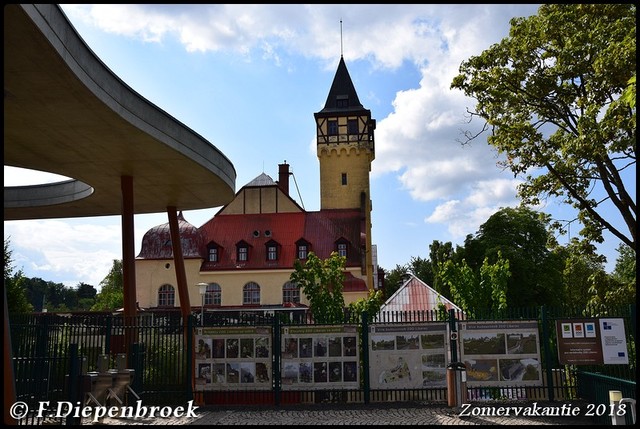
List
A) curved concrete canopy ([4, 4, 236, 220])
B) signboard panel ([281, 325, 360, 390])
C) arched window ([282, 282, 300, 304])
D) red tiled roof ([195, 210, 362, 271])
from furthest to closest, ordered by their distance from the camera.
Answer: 1. red tiled roof ([195, 210, 362, 271])
2. arched window ([282, 282, 300, 304])
3. signboard panel ([281, 325, 360, 390])
4. curved concrete canopy ([4, 4, 236, 220])

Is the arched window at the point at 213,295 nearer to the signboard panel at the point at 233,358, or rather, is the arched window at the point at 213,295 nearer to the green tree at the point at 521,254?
the green tree at the point at 521,254

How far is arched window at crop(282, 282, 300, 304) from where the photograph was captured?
48.1 meters

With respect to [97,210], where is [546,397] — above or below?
below

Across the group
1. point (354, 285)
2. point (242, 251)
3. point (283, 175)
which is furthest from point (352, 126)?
point (354, 285)

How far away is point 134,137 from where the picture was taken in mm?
15641

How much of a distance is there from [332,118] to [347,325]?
43773 mm

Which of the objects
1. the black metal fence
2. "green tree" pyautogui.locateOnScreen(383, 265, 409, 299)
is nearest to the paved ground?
the black metal fence

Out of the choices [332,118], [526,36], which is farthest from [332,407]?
[332,118]

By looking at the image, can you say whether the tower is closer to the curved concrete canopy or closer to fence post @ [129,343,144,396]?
the curved concrete canopy

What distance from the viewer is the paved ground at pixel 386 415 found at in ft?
41.9

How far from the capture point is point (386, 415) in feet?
44.7

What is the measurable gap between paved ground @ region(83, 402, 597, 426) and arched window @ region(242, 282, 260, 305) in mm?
33640

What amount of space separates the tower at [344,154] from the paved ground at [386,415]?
137 feet

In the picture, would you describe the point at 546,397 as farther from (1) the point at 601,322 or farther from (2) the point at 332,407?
(2) the point at 332,407
